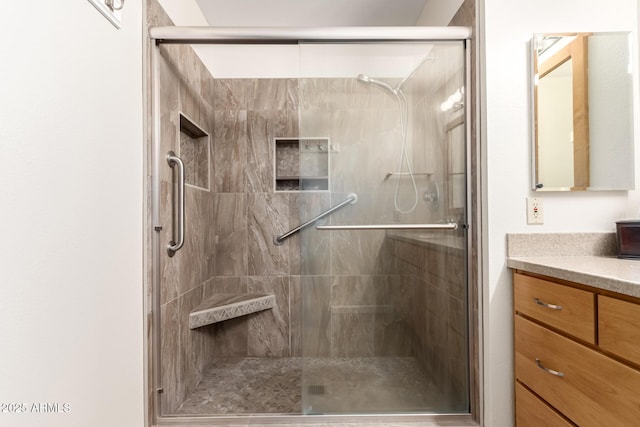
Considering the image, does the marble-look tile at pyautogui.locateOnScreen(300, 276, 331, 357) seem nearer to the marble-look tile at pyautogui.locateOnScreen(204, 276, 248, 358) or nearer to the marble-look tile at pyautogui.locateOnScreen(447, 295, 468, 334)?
the marble-look tile at pyautogui.locateOnScreen(447, 295, 468, 334)

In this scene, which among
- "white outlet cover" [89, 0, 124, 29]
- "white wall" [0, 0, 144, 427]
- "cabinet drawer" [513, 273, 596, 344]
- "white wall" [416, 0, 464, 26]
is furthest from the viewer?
"white wall" [416, 0, 464, 26]

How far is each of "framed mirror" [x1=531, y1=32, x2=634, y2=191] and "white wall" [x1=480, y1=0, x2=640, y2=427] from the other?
5 centimetres

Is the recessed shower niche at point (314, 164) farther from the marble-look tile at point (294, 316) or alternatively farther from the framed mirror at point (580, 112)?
the marble-look tile at point (294, 316)

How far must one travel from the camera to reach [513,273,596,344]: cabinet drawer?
1086mm

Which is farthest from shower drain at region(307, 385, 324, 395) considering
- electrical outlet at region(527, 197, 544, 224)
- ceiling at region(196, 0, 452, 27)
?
ceiling at region(196, 0, 452, 27)

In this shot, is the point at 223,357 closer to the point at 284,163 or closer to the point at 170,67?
the point at 284,163

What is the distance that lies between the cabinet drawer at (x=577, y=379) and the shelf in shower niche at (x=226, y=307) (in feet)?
5.93

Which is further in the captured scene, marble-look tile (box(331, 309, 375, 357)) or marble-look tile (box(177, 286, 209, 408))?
marble-look tile (box(177, 286, 209, 408))

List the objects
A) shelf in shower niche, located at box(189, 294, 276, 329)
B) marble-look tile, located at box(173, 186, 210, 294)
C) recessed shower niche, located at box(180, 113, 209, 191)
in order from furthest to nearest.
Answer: recessed shower niche, located at box(180, 113, 209, 191)
shelf in shower niche, located at box(189, 294, 276, 329)
marble-look tile, located at box(173, 186, 210, 294)

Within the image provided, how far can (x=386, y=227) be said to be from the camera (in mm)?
1702

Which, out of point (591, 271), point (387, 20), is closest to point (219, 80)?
point (387, 20)

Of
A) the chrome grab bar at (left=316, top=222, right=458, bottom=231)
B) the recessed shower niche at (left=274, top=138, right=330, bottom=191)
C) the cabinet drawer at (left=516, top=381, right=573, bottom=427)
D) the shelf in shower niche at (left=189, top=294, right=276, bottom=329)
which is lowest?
the cabinet drawer at (left=516, top=381, right=573, bottom=427)

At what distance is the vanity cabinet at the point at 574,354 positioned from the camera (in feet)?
3.09

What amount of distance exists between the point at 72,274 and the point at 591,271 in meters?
1.75
